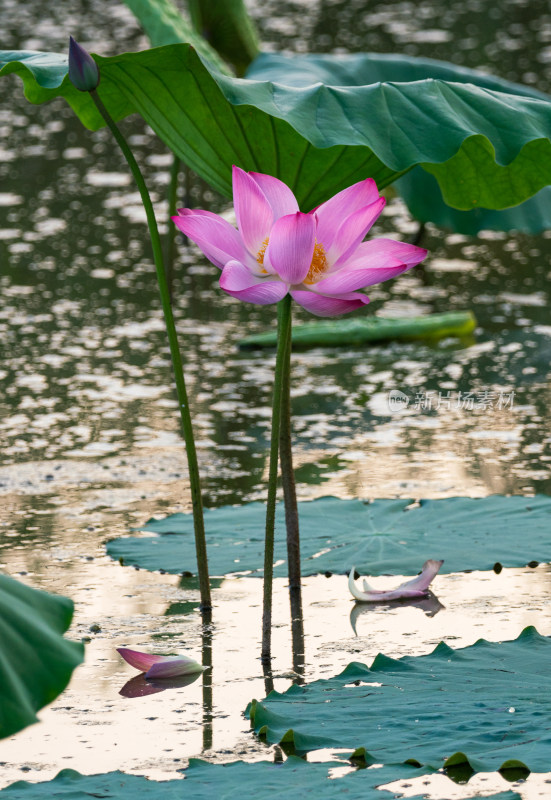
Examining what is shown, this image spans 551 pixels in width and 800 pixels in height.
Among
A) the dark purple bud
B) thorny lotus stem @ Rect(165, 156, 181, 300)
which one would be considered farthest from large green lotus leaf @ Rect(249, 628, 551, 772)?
thorny lotus stem @ Rect(165, 156, 181, 300)

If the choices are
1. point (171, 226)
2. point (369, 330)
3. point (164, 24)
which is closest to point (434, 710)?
point (164, 24)

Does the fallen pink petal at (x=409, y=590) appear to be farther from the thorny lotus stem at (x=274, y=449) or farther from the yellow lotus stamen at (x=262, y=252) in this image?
the yellow lotus stamen at (x=262, y=252)

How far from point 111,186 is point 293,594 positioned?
343 cm

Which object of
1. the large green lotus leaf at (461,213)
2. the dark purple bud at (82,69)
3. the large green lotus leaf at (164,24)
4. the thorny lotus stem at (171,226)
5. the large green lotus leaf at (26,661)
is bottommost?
the thorny lotus stem at (171,226)

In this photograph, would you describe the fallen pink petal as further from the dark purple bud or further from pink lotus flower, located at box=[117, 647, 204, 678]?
the dark purple bud

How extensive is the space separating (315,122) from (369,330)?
201 cm

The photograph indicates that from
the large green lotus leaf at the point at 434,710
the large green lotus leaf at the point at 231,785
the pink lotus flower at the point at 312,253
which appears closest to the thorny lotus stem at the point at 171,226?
the pink lotus flower at the point at 312,253

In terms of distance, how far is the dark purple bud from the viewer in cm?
170

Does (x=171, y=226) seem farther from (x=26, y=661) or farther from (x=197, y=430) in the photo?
(x=26, y=661)

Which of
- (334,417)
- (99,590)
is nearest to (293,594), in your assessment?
(99,590)

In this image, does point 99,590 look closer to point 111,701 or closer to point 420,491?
point 111,701

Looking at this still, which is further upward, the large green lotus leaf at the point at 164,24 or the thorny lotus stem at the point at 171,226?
the large green lotus leaf at the point at 164,24

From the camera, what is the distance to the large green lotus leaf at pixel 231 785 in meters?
1.32

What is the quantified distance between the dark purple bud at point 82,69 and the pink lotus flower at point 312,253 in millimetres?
219
